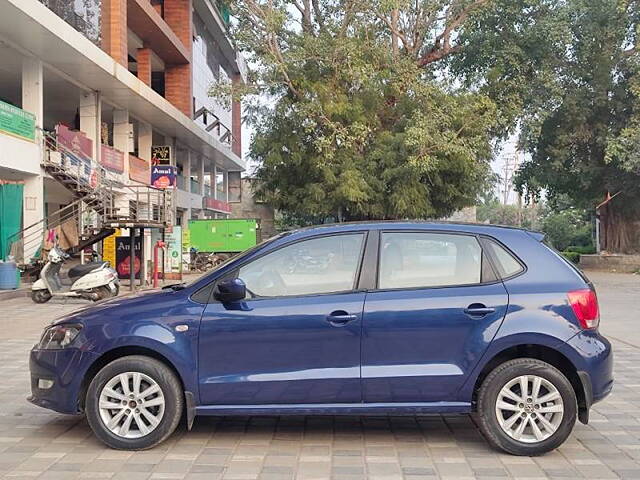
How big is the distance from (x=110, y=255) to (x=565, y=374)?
59.6 ft

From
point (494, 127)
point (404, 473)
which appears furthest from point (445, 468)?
point (494, 127)

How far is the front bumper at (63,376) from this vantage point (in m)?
4.74

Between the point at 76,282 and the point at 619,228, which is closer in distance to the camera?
the point at 76,282

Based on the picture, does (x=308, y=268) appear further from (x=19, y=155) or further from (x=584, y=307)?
(x=19, y=155)

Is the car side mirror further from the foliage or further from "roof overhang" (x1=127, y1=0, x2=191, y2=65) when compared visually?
the foliage

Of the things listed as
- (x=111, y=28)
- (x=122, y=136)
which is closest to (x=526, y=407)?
(x=111, y=28)

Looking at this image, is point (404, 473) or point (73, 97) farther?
point (73, 97)

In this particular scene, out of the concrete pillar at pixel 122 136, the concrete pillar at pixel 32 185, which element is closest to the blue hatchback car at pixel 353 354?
the concrete pillar at pixel 32 185

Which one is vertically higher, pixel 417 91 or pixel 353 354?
pixel 417 91

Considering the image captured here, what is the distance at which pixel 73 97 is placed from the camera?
87.0ft

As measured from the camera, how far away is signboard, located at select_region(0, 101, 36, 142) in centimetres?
1691

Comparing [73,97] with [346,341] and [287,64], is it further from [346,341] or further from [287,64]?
[346,341]

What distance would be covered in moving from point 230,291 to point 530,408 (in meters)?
2.29

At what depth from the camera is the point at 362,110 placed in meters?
23.5
